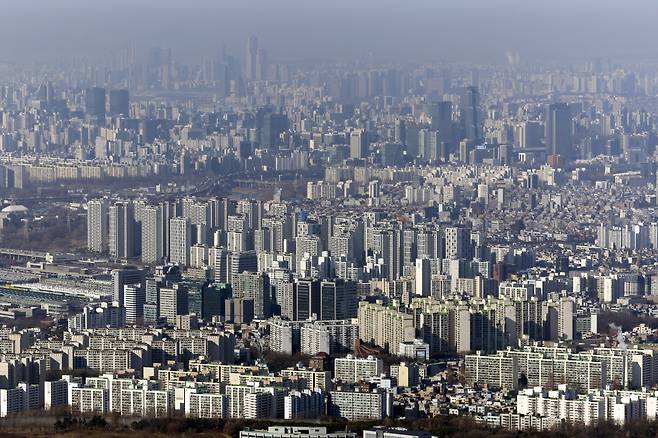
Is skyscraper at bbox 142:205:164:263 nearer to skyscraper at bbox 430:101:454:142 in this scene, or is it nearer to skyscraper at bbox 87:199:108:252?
skyscraper at bbox 87:199:108:252

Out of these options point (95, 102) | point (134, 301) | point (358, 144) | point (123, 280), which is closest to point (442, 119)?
point (358, 144)

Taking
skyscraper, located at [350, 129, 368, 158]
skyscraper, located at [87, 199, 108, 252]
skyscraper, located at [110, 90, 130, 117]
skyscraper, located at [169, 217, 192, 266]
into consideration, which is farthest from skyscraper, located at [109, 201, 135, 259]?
skyscraper, located at [110, 90, 130, 117]

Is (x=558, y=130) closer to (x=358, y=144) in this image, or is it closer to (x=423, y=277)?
(x=358, y=144)

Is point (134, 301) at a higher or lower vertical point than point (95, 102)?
lower

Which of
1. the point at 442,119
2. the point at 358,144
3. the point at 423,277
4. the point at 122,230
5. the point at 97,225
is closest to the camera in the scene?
the point at 423,277

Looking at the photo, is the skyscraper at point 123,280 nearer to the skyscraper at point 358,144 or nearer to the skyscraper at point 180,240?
the skyscraper at point 180,240

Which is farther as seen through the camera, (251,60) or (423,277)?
(251,60)
